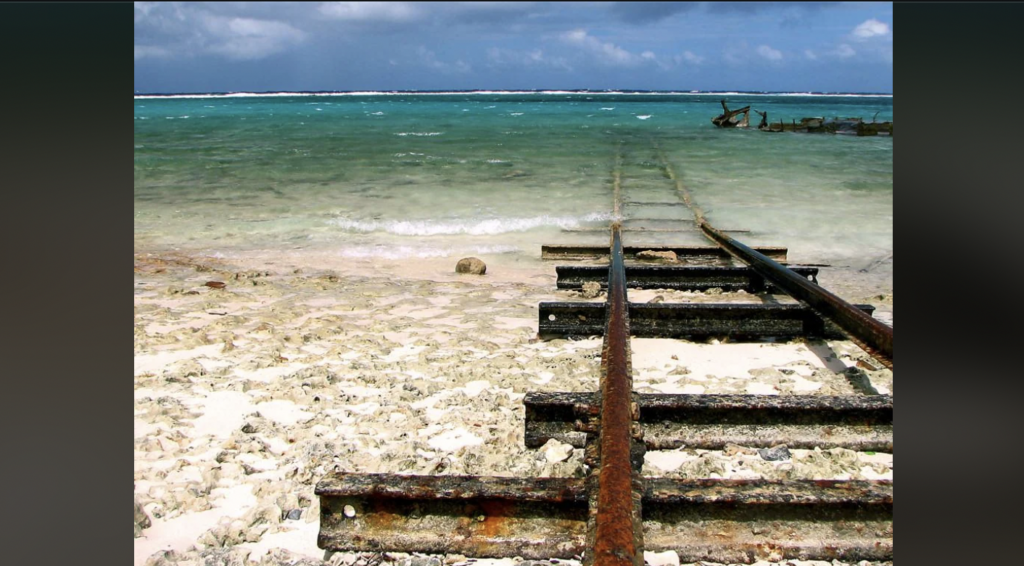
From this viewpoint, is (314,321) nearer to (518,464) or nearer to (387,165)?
(518,464)

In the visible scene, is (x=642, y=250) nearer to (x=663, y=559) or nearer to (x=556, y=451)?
(x=556, y=451)

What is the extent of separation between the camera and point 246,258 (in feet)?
29.3

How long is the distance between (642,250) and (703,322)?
3210mm

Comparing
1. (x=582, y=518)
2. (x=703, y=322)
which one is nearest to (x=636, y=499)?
(x=582, y=518)

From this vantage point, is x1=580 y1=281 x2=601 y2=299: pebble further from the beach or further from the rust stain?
the rust stain

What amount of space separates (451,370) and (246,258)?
18.9ft

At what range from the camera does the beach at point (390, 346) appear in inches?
107

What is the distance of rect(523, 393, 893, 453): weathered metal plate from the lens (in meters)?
2.85

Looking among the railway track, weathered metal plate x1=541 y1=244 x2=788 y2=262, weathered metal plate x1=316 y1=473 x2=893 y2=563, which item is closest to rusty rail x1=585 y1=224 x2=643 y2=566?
the railway track

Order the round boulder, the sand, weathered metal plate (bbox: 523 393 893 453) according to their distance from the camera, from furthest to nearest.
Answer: the round boulder
weathered metal plate (bbox: 523 393 893 453)
the sand

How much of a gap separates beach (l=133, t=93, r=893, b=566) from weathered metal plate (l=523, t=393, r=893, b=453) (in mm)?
57

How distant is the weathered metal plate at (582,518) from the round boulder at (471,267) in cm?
548
